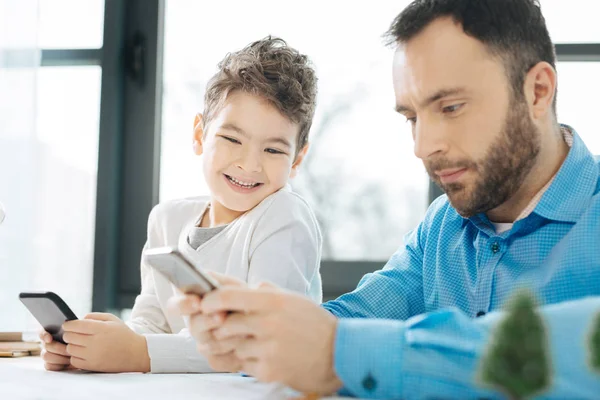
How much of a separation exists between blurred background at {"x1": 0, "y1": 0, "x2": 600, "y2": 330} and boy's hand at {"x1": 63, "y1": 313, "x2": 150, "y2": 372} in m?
1.04

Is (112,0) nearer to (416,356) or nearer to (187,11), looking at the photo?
(187,11)

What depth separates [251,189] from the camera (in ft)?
5.55

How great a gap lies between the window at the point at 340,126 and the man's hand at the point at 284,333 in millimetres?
1524

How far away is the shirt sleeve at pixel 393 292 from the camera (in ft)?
4.55

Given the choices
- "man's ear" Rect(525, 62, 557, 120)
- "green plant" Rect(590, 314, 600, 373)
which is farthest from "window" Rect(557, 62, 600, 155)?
"green plant" Rect(590, 314, 600, 373)

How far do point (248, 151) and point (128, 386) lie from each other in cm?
70

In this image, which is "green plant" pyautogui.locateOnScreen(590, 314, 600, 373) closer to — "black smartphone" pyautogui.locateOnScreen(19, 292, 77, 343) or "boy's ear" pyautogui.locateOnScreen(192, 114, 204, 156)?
"black smartphone" pyautogui.locateOnScreen(19, 292, 77, 343)

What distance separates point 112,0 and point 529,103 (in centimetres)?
173

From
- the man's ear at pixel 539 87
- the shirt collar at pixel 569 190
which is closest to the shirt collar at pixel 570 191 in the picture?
the shirt collar at pixel 569 190

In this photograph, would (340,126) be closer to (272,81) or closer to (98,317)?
(272,81)

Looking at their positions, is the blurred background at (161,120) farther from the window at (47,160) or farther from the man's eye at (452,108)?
the man's eye at (452,108)

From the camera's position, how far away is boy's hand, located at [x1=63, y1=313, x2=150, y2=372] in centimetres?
131

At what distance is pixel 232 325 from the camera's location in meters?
0.94

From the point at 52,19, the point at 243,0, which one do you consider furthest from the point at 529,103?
the point at 52,19
